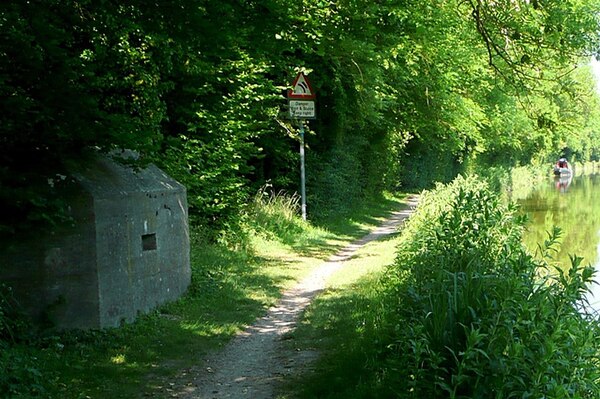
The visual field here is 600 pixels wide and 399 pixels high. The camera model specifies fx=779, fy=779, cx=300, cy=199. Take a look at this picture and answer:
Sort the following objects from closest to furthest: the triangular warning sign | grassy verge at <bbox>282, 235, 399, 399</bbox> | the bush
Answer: the bush
grassy verge at <bbox>282, 235, 399, 399</bbox>
the triangular warning sign

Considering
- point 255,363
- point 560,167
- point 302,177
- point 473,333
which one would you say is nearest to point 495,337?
point 473,333

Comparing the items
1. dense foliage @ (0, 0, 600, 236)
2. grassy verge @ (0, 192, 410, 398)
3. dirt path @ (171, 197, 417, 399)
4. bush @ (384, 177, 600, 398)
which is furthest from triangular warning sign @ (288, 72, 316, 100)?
bush @ (384, 177, 600, 398)

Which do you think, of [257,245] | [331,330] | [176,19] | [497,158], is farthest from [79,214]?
[497,158]

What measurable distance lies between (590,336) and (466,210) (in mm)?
4056

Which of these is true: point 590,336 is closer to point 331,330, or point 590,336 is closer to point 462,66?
point 331,330

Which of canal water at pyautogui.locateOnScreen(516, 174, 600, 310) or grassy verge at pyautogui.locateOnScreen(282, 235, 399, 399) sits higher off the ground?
grassy verge at pyautogui.locateOnScreen(282, 235, 399, 399)

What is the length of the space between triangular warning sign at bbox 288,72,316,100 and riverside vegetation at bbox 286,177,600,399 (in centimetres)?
1033

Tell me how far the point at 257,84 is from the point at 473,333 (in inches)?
492

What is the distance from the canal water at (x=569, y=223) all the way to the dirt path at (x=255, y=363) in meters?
3.76

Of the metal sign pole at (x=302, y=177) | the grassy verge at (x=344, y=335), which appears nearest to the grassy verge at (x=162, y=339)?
the grassy verge at (x=344, y=335)

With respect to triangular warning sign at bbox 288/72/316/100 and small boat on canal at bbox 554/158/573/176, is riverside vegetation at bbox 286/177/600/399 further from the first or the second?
small boat on canal at bbox 554/158/573/176

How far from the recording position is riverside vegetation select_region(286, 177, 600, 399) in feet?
17.0

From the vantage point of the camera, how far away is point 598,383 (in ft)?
18.2

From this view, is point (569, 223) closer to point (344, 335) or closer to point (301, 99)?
point (301, 99)
